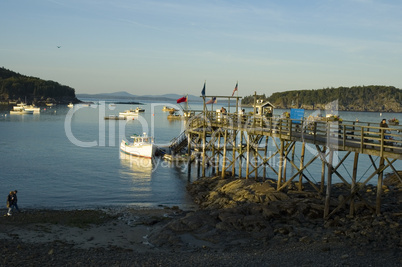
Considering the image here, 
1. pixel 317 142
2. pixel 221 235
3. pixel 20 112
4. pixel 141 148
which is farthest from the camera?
pixel 20 112

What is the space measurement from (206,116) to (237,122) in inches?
195

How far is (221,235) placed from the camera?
19.2 metres

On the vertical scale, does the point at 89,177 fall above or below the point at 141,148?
below

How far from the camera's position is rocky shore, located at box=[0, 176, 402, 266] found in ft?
51.8

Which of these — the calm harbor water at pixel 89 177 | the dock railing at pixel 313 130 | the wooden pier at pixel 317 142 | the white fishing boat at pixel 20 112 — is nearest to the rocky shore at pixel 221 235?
the wooden pier at pixel 317 142

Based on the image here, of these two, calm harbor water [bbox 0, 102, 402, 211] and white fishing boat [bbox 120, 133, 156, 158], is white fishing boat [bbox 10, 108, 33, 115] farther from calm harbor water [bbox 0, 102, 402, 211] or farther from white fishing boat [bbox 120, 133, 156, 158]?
white fishing boat [bbox 120, 133, 156, 158]

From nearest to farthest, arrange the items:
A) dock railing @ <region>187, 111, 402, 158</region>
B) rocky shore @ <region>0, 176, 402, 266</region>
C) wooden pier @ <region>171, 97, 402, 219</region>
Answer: rocky shore @ <region>0, 176, 402, 266</region> → dock railing @ <region>187, 111, 402, 158</region> → wooden pier @ <region>171, 97, 402, 219</region>

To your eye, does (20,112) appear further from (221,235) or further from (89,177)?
(221,235)

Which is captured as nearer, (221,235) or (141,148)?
(221,235)

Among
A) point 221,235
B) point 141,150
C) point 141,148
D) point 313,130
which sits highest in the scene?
point 313,130

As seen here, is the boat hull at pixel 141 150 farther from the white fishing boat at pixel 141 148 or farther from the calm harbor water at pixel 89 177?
the calm harbor water at pixel 89 177

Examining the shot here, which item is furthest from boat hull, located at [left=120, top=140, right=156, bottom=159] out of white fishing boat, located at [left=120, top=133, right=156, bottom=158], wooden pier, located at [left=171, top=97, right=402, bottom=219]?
wooden pier, located at [left=171, top=97, right=402, bottom=219]

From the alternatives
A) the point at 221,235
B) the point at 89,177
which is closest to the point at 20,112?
the point at 89,177

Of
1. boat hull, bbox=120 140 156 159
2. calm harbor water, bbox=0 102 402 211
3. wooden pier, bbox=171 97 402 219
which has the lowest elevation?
calm harbor water, bbox=0 102 402 211
